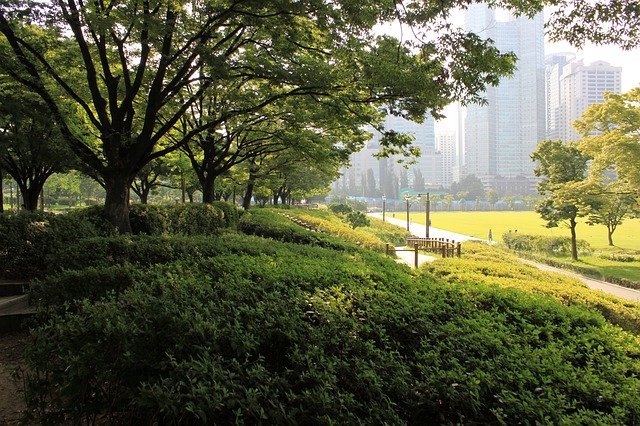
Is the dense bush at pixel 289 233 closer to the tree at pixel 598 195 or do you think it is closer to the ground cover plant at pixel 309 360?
the ground cover plant at pixel 309 360

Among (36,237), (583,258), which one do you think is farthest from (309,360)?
(583,258)

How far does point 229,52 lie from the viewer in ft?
27.4

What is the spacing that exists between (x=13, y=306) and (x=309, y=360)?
190 inches

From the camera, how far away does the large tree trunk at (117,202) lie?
26.1 feet

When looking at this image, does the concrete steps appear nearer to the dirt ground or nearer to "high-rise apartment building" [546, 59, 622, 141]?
the dirt ground

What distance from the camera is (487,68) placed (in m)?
5.79

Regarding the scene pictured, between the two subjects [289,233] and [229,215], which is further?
[229,215]

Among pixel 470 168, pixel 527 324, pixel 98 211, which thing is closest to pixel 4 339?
pixel 98 211

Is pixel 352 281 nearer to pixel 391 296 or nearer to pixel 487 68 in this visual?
pixel 391 296

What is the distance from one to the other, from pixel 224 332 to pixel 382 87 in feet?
20.1

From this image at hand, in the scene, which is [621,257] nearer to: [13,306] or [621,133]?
[621,133]

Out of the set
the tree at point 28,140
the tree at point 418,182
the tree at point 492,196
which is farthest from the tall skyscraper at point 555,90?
the tree at point 418,182

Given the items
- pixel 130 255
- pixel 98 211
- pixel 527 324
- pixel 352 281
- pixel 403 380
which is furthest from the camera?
pixel 98 211

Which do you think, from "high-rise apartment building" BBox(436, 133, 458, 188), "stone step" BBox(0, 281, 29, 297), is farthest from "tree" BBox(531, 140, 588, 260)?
"high-rise apartment building" BBox(436, 133, 458, 188)
